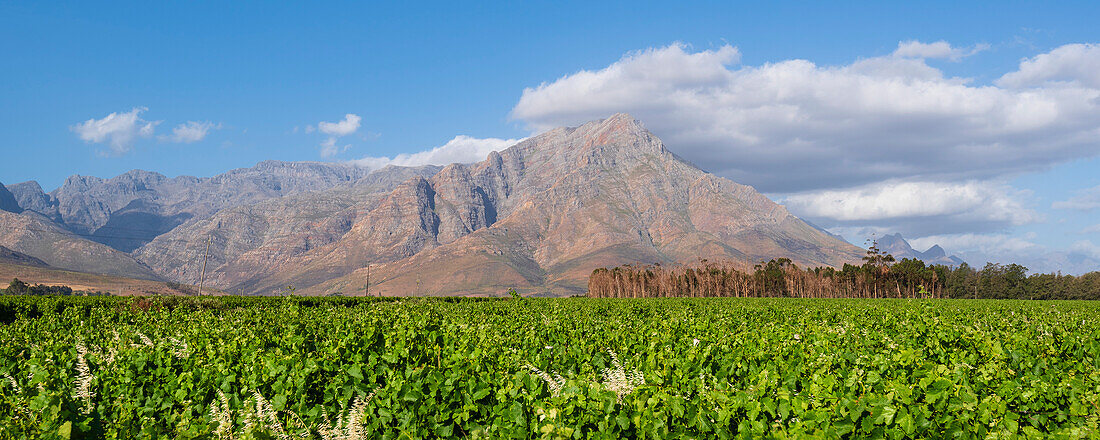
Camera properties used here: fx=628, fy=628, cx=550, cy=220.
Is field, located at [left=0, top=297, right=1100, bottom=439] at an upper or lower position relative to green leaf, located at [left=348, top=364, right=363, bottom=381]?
lower

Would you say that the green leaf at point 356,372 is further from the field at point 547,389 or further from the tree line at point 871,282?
the tree line at point 871,282

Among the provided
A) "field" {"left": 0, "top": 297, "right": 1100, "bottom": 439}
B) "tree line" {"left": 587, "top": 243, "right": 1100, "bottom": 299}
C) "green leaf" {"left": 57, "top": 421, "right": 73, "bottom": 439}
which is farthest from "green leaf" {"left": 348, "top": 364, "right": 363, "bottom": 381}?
"tree line" {"left": 587, "top": 243, "right": 1100, "bottom": 299}

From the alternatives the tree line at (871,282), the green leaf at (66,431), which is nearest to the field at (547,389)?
the green leaf at (66,431)

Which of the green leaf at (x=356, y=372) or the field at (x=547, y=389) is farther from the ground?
the green leaf at (x=356, y=372)

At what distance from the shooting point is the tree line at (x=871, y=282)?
148 metres

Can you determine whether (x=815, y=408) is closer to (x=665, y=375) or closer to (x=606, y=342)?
(x=665, y=375)

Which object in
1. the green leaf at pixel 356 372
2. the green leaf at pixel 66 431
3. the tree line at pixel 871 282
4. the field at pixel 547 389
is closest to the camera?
the green leaf at pixel 66 431

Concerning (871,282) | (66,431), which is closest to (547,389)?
(66,431)

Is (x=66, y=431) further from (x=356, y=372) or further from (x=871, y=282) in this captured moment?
(x=871, y=282)

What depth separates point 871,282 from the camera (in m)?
156

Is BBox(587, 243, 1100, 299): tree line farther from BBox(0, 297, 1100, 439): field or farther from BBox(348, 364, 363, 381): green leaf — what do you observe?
BBox(348, 364, 363, 381): green leaf

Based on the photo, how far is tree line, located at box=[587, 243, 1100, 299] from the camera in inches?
5842

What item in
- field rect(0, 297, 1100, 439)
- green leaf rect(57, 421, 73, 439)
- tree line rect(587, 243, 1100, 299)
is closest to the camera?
green leaf rect(57, 421, 73, 439)

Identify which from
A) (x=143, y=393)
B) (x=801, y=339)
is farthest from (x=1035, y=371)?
(x=143, y=393)
